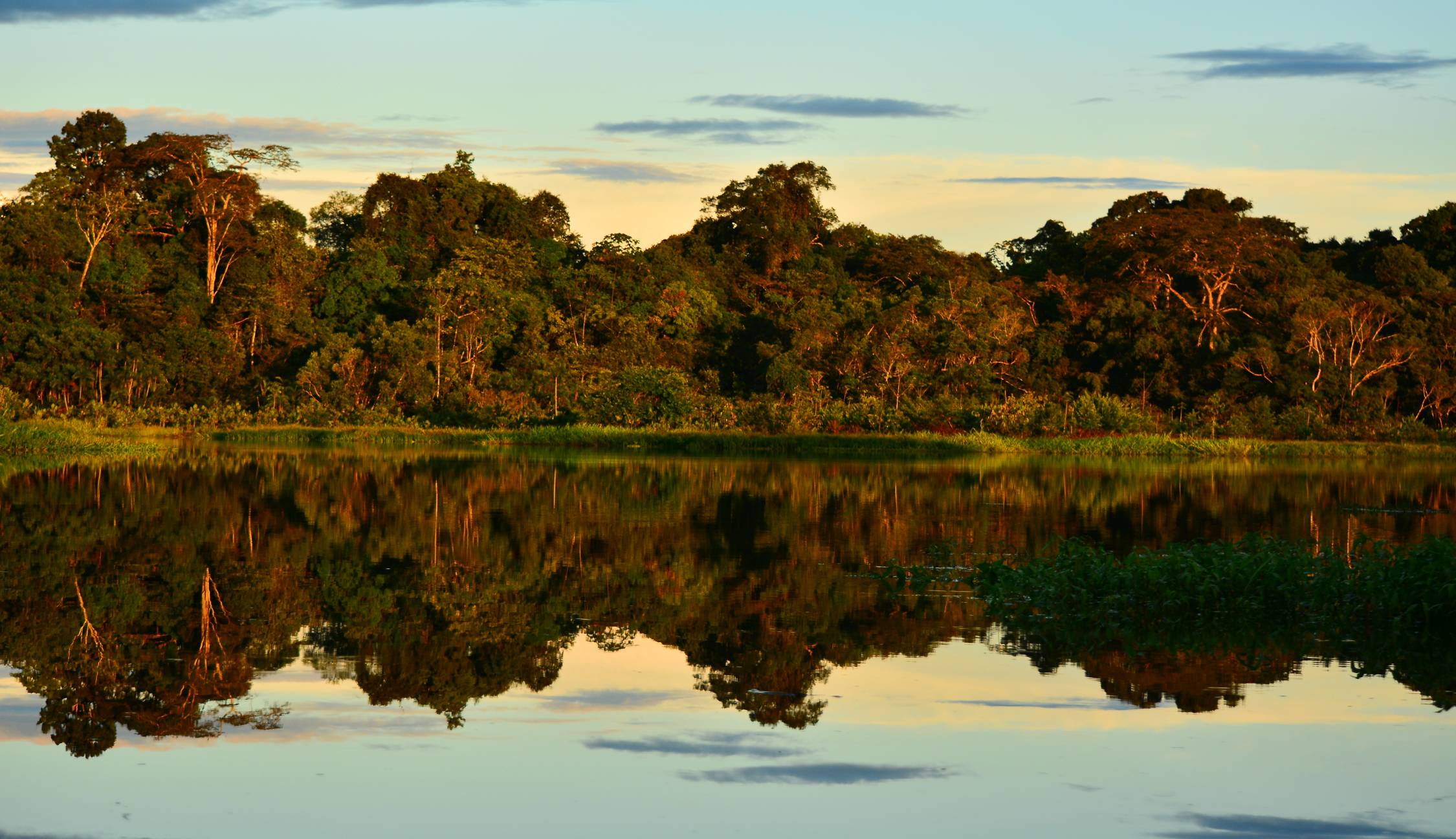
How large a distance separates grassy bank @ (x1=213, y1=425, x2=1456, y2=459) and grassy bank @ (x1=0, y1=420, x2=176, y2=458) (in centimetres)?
414

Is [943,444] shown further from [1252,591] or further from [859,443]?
[1252,591]

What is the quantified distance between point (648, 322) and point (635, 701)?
39.4 meters

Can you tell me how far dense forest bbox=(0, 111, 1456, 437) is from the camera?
137 ft

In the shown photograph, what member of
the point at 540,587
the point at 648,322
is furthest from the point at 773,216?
the point at 540,587

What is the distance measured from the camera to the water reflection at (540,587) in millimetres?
8562

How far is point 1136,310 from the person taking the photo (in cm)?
4750

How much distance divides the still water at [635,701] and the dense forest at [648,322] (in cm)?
2705

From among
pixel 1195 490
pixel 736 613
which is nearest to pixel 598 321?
pixel 1195 490

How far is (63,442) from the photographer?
32250 mm

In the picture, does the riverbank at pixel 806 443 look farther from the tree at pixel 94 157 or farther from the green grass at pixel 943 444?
the tree at pixel 94 157

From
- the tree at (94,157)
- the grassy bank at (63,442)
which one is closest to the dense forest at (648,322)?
the tree at (94,157)

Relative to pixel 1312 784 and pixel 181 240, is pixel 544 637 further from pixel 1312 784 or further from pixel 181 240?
pixel 181 240

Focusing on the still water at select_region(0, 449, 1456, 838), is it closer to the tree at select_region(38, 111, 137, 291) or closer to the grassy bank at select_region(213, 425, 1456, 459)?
the grassy bank at select_region(213, 425, 1456, 459)

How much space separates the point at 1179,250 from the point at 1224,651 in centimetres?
4003
